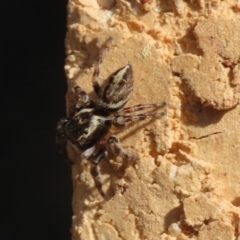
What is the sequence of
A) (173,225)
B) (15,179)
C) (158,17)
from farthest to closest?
1. (15,179)
2. (158,17)
3. (173,225)

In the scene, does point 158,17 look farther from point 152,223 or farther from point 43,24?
point 43,24

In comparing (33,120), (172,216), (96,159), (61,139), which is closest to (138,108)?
(96,159)

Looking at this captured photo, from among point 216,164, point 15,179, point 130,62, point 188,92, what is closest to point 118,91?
point 130,62

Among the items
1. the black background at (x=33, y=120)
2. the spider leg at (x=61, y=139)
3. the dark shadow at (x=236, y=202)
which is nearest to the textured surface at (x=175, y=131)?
the dark shadow at (x=236, y=202)

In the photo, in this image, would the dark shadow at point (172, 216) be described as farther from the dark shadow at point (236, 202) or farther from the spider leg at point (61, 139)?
the spider leg at point (61, 139)

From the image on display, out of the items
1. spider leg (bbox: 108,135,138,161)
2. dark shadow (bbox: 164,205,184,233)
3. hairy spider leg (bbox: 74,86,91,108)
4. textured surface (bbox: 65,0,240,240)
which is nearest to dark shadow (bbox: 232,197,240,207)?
textured surface (bbox: 65,0,240,240)
